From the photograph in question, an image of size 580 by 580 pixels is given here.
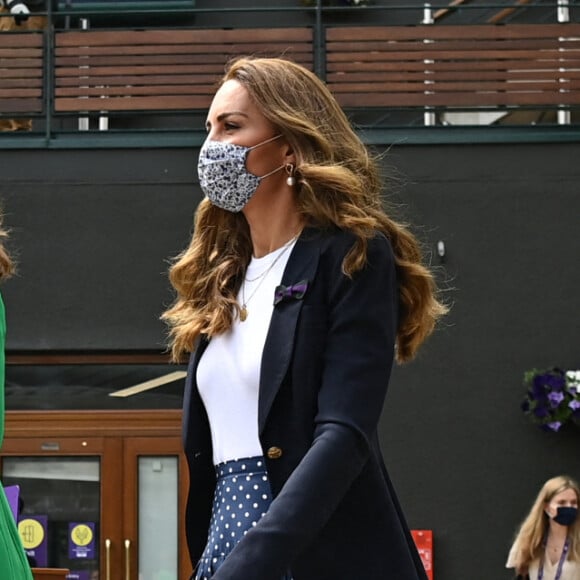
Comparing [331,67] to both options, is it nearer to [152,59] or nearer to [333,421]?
[152,59]

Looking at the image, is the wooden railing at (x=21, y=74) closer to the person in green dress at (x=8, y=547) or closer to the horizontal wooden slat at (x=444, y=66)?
the horizontal wooden slat at (x=444, y=66)

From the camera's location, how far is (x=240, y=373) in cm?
302

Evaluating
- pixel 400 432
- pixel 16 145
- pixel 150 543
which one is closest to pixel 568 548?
pixel 400 432

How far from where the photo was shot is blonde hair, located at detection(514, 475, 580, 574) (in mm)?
10633

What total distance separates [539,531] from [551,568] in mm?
286

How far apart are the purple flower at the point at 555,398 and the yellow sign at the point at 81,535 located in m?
3.59

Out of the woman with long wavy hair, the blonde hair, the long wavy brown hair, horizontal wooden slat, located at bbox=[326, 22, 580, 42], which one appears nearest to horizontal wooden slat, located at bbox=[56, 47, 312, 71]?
horizontal wooden slat, located at bbox=[326, 22, 580, 42]

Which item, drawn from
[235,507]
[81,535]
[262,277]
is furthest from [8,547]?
[81,535]

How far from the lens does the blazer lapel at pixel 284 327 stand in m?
2.93

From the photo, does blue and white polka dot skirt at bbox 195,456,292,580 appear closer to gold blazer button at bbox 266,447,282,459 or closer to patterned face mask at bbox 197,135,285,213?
gold blazer button at bbox 266,447,282,459

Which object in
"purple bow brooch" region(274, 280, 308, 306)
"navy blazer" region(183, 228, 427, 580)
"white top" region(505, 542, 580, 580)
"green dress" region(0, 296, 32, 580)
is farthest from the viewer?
"white top" region(505, 542, 580, 580)

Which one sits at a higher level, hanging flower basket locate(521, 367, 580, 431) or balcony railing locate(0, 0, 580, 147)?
balcony railing locate(0, 0, 580, 147)

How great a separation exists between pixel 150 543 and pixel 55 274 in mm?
2163

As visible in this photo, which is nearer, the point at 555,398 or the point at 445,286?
the point at 555,398
